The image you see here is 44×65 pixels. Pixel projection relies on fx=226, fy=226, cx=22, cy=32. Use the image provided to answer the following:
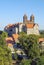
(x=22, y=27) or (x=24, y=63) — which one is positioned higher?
(x=22, y=27)

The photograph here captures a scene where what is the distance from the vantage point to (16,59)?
28312 millimetres

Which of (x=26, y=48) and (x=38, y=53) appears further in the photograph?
(x=26, y=48)

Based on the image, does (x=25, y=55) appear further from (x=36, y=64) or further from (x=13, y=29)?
(x=13, y=29)

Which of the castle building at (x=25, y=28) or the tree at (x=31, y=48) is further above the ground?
the castle building at (x=25, y=28)

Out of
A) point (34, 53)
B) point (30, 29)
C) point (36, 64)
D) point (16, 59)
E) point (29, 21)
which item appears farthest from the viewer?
point (29, 21)

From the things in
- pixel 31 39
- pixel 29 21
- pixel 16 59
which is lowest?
pixel 16 59

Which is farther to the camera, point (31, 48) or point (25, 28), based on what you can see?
point (25, 28)

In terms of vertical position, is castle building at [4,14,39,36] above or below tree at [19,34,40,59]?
above

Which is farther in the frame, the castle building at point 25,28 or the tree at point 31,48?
the castle building at point 25,28

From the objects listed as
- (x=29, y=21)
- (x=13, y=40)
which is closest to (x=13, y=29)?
(x=29, y=21)

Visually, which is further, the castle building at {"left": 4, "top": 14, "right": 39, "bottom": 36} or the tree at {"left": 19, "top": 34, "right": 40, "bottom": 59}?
the castle building at {"left": 4, "top": 14, "right": 39, "bottom": 36}

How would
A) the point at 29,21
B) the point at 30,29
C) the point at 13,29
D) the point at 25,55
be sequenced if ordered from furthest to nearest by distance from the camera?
the point at 29,21 → the point at 13,29 → the point at 30,29 → the point at 25,55

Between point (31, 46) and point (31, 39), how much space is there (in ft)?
5.58

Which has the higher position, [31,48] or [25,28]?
[25,28]
